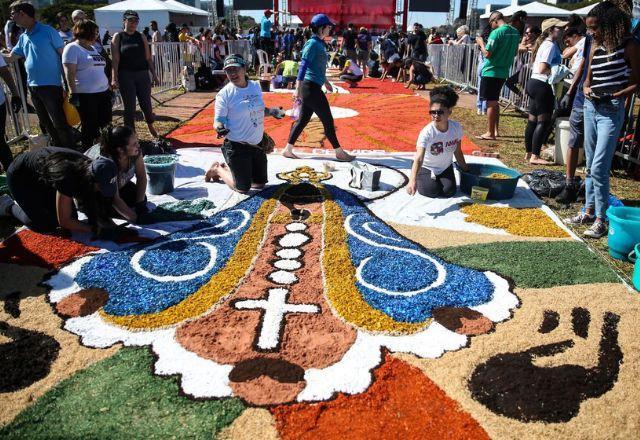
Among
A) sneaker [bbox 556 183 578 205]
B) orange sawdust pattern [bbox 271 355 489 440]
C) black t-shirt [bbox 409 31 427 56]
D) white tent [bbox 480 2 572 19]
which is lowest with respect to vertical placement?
orange sawdust pattern [bbox 271 355 489 440]

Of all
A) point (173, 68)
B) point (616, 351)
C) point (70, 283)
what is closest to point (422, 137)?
point (616, 351)

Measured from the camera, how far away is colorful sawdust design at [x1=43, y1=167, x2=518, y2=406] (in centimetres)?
254

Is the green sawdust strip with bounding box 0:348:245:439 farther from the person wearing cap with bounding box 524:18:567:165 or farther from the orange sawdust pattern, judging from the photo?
the person wearing cap with bounding box 524:18:567:165

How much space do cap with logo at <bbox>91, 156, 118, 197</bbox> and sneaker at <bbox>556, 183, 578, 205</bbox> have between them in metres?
4.35

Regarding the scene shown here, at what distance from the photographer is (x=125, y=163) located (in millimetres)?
4238

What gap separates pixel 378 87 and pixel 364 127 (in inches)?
254

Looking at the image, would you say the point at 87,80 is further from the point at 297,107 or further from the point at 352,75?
the point at 352,75

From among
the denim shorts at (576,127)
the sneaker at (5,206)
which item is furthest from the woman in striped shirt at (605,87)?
the sneaker at (5,206)

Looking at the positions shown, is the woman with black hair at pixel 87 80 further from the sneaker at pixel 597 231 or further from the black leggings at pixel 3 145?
the sneaker at pixel 597 231

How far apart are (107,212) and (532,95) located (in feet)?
17.2

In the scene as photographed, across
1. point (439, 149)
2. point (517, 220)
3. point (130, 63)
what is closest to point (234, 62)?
point (439, 149)

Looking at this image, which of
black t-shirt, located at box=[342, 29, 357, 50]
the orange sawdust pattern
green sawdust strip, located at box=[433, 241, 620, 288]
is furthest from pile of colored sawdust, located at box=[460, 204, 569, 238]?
black t-shirt, located at box=[342, 29, 357, 50]

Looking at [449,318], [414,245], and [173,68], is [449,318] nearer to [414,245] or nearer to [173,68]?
[414,245]

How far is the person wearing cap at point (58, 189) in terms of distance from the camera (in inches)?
144
